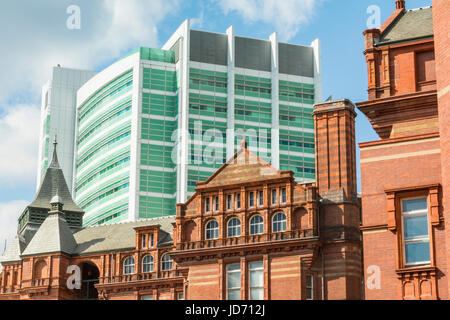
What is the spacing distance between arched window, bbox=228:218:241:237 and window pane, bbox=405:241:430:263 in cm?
2875

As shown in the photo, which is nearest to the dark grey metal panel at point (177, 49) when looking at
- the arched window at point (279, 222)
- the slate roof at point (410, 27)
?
the arched window at point (279, 222)

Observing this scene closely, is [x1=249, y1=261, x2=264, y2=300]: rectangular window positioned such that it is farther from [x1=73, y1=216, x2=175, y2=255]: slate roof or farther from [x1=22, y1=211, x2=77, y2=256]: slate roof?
[x1=22, y1=211, x2=77, y2=256]: slate roof

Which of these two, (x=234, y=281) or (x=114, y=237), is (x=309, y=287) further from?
(x=114, y=237)

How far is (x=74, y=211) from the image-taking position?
315 ft

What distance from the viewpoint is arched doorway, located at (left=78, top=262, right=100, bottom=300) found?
82.6 metres

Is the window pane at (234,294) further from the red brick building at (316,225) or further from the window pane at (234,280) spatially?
the window pane at (234,280)

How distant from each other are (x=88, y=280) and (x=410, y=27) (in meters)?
43.5

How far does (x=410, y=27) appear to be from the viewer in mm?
47688

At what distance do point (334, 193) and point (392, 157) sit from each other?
2540 cm

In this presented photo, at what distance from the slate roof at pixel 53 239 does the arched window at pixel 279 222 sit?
2265cm

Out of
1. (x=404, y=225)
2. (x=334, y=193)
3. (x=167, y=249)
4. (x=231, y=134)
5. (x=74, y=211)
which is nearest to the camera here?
(x=404, y=225)
